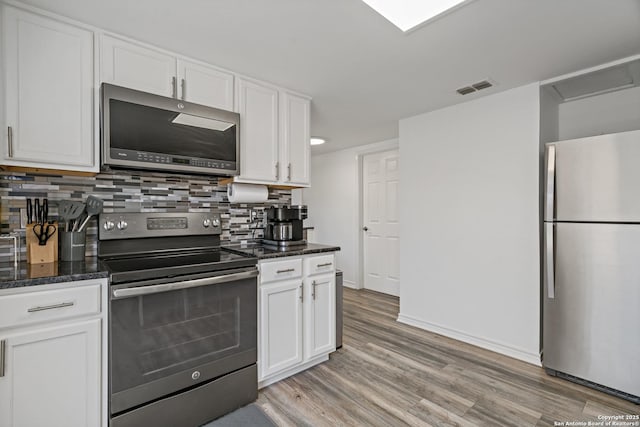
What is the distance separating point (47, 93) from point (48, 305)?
43.3 inches

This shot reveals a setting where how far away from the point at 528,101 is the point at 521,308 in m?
1.71

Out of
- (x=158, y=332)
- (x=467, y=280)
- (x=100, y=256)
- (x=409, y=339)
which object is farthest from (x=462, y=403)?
(x=100, y=256)

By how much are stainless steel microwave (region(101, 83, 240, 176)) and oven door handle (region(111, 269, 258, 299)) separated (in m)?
0.73

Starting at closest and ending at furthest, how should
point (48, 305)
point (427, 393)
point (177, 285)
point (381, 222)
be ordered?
point (48, 305) → point (177, 285) → point (427, 393) → point (381, 222)

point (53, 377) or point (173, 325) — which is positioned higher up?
point (173, 325)

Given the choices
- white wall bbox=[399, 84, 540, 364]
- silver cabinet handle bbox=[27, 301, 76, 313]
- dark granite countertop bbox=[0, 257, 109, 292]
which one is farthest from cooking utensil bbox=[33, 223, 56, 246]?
white wall bbox=[399, 84, 540, 364]

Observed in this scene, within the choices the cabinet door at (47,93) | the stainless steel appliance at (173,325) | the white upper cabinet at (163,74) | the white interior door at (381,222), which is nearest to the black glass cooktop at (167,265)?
the stainless steel appliance at (173,325)

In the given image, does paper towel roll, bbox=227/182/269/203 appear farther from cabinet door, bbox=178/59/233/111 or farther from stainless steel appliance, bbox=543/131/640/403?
stainless steel appliance, bbox=543/131/640/403

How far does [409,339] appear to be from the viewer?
9.75 ft

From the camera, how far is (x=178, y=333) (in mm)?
1683

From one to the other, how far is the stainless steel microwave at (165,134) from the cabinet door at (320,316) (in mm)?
1065

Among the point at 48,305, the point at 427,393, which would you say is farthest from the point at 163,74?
the point at 427,393

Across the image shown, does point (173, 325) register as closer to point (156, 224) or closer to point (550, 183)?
point (156, 224)

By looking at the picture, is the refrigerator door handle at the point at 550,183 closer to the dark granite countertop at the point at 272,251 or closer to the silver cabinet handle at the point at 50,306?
the dark granite countertop at the point at 272,251
